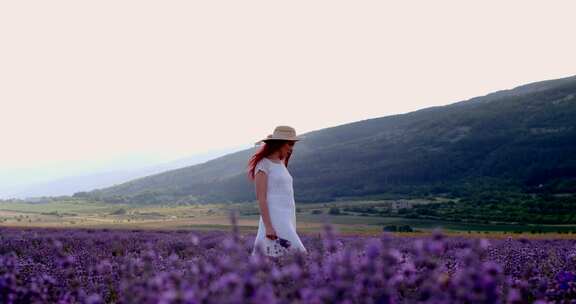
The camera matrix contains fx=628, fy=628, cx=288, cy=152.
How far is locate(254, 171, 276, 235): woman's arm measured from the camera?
251 inches

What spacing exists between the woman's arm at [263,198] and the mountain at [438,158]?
192ft

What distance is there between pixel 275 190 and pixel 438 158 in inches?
3141

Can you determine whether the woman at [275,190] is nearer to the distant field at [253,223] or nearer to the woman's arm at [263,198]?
the woman's arm at [263,198]

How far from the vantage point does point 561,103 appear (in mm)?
89562

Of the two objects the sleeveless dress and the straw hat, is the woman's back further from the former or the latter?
the straw hat

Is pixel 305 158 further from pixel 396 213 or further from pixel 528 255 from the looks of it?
pixel 528 255

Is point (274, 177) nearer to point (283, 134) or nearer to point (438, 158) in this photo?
point (283, 134)

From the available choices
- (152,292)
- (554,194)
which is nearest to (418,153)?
(554,194)

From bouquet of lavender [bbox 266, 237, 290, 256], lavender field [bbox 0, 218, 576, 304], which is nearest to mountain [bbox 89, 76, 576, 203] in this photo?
bouquet of lavender [bbox 266, 237, 290, 256]

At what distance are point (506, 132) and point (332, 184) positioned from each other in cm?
2528

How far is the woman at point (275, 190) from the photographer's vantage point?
641 centimetres

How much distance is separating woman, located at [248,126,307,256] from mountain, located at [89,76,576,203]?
5819 centimetres

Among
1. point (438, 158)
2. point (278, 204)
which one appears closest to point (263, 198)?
point (278, 204)

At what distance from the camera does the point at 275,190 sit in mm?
6562
